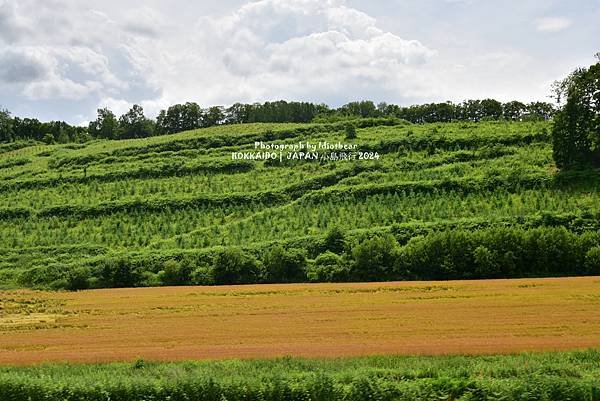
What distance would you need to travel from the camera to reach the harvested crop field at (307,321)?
21844 millimetres

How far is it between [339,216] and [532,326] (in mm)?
29354

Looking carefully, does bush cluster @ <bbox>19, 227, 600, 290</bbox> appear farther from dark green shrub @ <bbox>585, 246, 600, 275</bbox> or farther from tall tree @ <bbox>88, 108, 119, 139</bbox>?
tall tree @ <bbox>88, 108, 119, 139</bbox>

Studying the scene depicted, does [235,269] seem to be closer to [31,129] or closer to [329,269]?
[329,269]

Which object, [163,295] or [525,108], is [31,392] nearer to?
[163,295]

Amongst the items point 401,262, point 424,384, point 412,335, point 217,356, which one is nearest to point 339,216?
point 401,262

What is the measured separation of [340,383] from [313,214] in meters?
39.6

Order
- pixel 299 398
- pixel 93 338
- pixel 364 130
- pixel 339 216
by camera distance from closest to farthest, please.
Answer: pixel 299 398
pixel 93 338
pixel 339 216
pixel 364 130

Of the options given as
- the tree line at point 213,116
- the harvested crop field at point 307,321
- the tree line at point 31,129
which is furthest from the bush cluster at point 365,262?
the tree line at point 31,129

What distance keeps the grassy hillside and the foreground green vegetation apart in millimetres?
21343

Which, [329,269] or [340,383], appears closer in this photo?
[340,383]

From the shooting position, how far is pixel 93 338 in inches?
1019

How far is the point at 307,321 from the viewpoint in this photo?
27281 millimetres

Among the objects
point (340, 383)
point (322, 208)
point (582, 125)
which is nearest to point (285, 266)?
point (322, 208)

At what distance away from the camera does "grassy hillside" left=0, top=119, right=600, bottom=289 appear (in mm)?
38562
